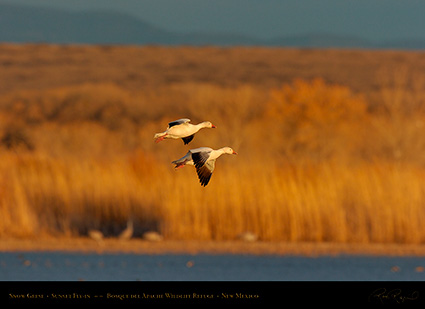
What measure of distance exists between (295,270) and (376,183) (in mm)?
3044

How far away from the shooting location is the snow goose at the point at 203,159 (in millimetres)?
4500

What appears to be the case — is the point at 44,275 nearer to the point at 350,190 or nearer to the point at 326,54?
the point at 350,190

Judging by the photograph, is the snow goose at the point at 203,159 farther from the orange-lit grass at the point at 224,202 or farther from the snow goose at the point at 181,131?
the orange-lit grass at the point at 224,202

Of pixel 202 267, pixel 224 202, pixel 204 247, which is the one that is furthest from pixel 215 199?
pixel 202 267

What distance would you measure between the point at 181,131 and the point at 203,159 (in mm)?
159

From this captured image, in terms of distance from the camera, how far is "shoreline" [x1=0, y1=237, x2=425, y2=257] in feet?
59.7

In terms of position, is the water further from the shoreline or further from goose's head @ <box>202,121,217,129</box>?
goose's head @ <box>202,121,217,129</box>

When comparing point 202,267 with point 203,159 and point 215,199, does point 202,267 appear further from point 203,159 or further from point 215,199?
point 203,159

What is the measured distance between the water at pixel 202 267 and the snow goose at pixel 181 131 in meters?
11.4

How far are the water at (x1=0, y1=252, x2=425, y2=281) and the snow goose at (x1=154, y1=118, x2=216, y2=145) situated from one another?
1140 centimetres

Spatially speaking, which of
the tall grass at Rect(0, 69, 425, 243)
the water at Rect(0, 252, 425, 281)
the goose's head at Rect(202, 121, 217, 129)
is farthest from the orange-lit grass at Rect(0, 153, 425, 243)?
the goose's head at Rect(202, 121, 217, 129)

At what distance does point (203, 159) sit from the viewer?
4.52 m

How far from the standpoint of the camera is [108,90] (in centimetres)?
5928
